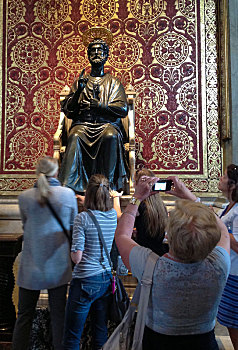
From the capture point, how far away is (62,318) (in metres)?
1.96

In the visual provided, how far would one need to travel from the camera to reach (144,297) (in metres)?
1.10

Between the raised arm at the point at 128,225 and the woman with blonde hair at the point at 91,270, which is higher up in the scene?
the raised arm at the point at 128,225

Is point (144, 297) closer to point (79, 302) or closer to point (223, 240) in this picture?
point (223, 240)

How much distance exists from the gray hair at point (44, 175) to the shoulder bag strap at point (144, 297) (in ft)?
3.11

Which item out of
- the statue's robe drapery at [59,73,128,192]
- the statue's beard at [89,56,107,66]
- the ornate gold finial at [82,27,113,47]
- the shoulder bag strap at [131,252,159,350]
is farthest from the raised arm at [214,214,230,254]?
the ornate gold finial at [82,27,113,47]

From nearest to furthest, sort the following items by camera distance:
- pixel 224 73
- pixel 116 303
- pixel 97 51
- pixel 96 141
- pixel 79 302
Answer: pixel 79 302 → pixel 116 303 → pixel 96 141 → pixel 97 51 → pixel 224 73

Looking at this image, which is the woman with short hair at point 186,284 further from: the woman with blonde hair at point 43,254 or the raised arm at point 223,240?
the woman with blonde hair at point 43,254

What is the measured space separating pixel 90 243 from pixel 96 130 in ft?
6.68

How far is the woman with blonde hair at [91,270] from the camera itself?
6.21 ft

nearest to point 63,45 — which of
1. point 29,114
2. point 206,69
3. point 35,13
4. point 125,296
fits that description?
point 35,13

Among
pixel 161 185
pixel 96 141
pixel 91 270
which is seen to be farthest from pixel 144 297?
pixel 96 141

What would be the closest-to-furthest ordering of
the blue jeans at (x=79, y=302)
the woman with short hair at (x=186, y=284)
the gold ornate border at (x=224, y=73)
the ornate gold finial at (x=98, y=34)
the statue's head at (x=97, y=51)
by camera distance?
1. the woman with short hair at (x=186, y=284)
2. the blue jeans at (x=79, y=302)
3. the statue's head at (x=97, y=51)
4. the ornate gold finial at (x=98, y=34)
5. the gold ornate border at (x=224, y=73)

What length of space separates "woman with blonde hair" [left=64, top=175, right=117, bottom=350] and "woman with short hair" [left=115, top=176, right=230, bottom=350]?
0.79 meters

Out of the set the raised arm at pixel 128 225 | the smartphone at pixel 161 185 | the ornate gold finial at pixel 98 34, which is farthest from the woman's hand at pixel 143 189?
the ornate gold finial at pixel 98 34
